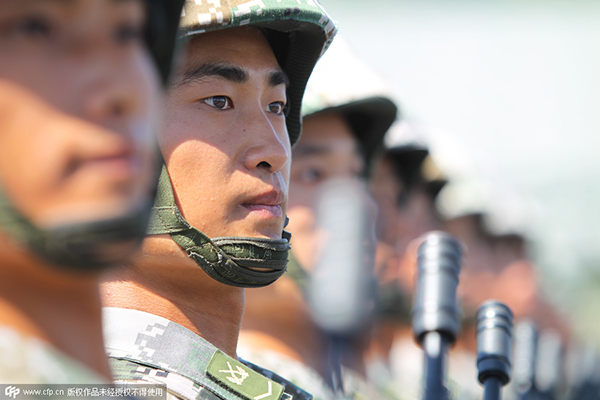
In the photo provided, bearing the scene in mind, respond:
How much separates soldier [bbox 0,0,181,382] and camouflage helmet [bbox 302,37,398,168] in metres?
3.03

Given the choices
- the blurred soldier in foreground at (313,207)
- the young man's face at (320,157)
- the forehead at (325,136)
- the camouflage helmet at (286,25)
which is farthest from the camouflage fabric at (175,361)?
the forehead at (325,136)

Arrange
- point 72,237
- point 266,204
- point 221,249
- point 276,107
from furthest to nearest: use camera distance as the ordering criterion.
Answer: point 276,107 → point 266,204 → point 221,249 → point 72,237

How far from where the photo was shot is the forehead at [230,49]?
9.25 feet

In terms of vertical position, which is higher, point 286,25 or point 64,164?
point 286,25

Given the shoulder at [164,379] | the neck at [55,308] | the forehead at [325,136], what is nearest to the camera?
the neck at [55,308]

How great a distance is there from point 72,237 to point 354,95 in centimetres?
349

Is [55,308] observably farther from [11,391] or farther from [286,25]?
[286,25]

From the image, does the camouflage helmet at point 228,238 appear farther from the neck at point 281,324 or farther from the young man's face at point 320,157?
the young man's face at point 320,157

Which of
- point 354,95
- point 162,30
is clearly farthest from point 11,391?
point 354,95

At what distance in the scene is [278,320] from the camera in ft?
13.8

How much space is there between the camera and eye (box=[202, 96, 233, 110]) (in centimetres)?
279

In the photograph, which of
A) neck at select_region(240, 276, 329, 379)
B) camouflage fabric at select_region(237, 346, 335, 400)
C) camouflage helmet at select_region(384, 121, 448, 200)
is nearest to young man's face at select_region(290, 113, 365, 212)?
neck at select_region(240, 276, 329, 379)

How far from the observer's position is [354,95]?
4.73 metres

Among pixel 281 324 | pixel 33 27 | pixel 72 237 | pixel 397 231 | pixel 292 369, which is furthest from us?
pixel 397 231
